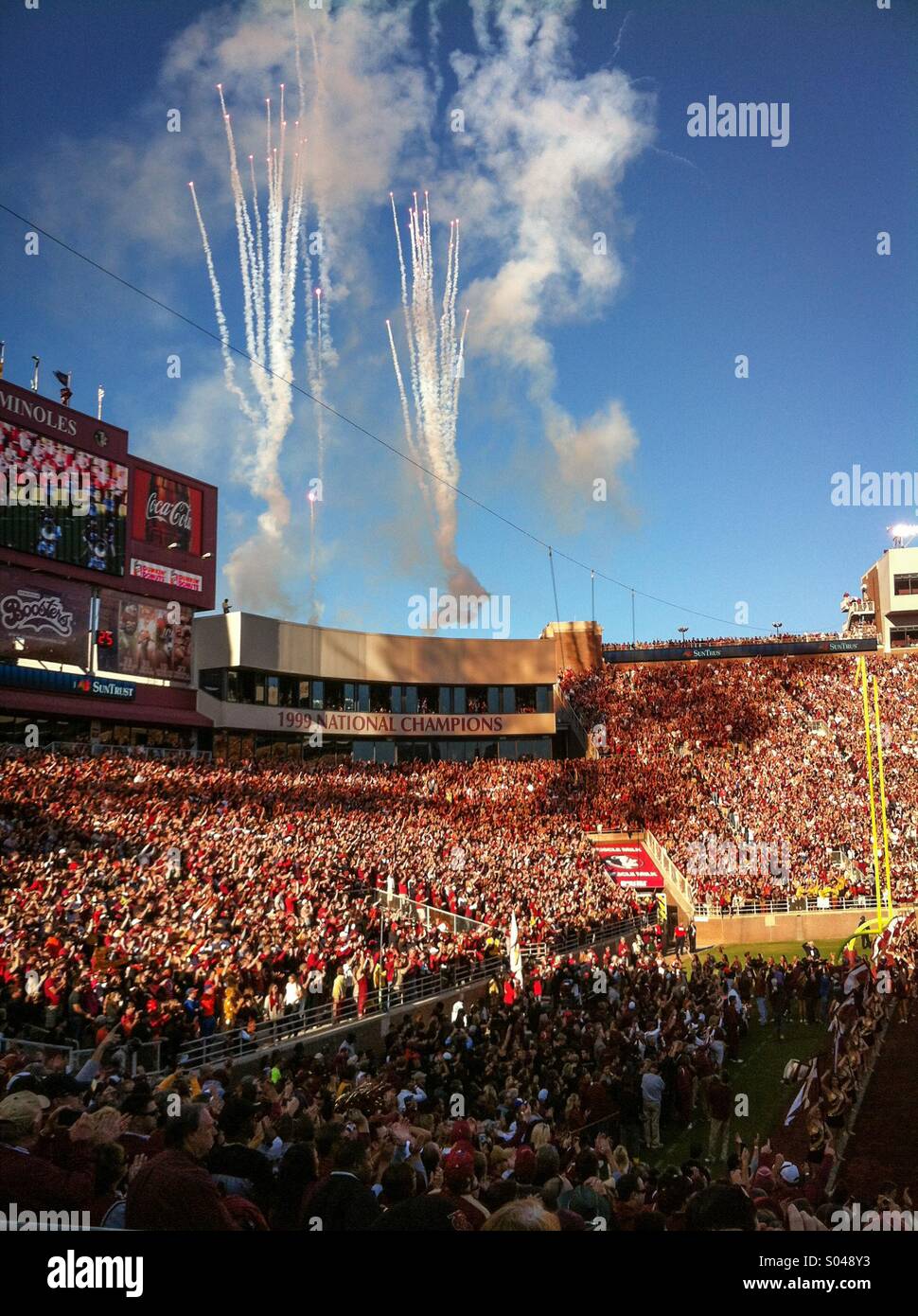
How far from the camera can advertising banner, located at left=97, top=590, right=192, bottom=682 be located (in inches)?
1646

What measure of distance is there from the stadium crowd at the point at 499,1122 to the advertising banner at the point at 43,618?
80.2ft

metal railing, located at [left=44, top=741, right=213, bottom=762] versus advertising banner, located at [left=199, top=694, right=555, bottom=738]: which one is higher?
advertising banner, located at [left=199, top=694, right=555, bottom=738]

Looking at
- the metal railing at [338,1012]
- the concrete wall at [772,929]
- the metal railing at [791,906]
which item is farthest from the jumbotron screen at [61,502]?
the concrete wall at [772,929]

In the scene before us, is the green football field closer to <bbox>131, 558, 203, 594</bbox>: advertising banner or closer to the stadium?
the stadium

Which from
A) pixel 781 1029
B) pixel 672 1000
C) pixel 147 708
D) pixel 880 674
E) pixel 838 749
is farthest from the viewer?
pixel 880 674

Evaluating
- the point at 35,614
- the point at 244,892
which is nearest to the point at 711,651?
the point at 35,614

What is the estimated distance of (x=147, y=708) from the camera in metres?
43.5

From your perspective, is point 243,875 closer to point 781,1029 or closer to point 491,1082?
point 491,1082

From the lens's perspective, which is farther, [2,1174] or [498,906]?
[498,906]

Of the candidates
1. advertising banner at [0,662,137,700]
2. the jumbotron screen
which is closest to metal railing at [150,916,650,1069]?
advertising banner at [0,662,137,700]

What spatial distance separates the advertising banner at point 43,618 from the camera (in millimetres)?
37281

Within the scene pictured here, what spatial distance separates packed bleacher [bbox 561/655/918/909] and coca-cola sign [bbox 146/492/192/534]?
23.1 metres

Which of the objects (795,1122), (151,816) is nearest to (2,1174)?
(795,1122)

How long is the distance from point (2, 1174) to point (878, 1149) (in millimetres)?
13046
